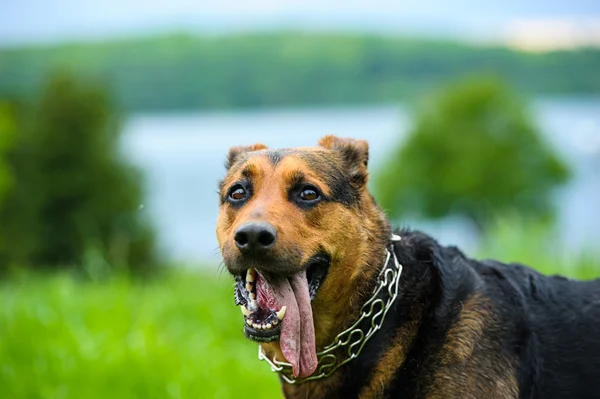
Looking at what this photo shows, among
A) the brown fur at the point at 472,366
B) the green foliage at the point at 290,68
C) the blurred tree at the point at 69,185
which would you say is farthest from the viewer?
the green foliage at the point at 290,68

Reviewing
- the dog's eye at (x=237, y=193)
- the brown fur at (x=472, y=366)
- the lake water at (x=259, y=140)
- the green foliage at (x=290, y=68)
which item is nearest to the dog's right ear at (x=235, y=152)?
the dog's eye at (x=237, y=193)

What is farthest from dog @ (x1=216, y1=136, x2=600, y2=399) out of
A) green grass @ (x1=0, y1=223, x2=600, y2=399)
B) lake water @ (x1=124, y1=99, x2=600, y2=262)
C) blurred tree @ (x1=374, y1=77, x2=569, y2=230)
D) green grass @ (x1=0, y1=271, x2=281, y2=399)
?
blurred tree @ (x1=374, y1=77, x2=569, y2=230)

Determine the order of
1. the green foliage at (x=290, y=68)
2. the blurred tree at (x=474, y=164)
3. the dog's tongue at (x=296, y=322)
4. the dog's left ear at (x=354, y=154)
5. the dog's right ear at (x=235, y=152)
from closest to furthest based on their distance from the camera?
the dog's tongue at (x=296, y=322), the dog's left ear at (x=354, y=154), the dog's right ear at (x=235, y=152), the blurred tree at (x=474, y=164), the green foliage at (x=290, y=68)

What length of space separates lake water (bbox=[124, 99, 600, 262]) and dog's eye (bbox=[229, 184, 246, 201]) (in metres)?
7.34

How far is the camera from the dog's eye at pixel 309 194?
4254 millimetres

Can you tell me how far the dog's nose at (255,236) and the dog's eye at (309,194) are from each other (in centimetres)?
44

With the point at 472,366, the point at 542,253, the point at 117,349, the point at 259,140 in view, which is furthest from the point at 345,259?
the point at 259,140

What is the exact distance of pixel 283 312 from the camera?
12.8 feet

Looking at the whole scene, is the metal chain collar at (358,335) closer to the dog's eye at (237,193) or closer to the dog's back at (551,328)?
the dog's back at (551,328)

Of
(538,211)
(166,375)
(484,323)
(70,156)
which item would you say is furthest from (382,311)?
(538,211)

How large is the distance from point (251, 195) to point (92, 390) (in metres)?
3.23

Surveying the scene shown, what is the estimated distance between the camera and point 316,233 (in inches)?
162

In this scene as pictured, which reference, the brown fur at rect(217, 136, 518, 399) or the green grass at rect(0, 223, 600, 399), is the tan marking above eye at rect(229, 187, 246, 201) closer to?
the brown fur at rect(217, 136, 518, 399)

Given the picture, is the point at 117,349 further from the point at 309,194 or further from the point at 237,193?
the point at 309,194
